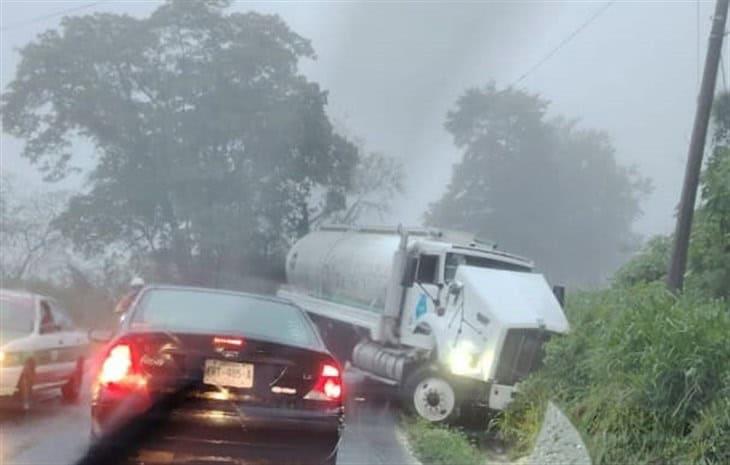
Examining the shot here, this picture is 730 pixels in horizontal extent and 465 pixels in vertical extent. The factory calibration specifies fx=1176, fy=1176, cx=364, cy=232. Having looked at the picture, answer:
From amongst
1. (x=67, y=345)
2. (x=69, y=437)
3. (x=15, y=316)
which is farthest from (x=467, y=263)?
(x=69, y=437)

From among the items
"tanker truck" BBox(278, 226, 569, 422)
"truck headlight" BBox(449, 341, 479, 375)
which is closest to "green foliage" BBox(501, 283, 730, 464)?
"tanker truck" BBox(278, 226, 569, 422)

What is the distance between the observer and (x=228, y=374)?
25.1 feet

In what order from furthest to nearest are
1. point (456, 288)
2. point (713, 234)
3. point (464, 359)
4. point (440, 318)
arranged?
point (440, 318) < point (456, 288) < point (713, 234) < point (464, 359)

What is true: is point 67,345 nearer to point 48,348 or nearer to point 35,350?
point 48,348

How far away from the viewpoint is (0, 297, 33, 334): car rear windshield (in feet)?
41.7

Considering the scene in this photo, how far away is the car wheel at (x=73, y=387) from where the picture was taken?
14.3 meters

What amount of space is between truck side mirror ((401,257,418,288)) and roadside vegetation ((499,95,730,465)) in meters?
4.14

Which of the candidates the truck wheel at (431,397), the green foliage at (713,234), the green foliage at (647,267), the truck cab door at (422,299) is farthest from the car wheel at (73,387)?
the green foliage at (647,267)

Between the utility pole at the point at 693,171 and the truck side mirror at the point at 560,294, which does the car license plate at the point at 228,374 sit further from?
the truck side mirror at the point at 560,294

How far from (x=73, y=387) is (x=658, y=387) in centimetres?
765

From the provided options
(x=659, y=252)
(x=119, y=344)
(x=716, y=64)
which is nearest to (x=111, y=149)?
(x=659, y=252)

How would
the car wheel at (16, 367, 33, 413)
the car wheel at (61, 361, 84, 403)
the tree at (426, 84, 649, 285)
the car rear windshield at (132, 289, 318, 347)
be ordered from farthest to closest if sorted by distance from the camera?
the tree at (426, 84, 649, 285) < the car wheel at (61, 361, 84, 403) < the car wheel at (16, 367, 33, 413) < the car rear windshield at (132, 289, 318, 347)

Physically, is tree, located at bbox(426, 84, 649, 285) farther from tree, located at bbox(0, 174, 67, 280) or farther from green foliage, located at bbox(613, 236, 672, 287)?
green foliage, located at bbox(613, 236, 672, 287)

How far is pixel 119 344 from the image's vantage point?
305 inches
